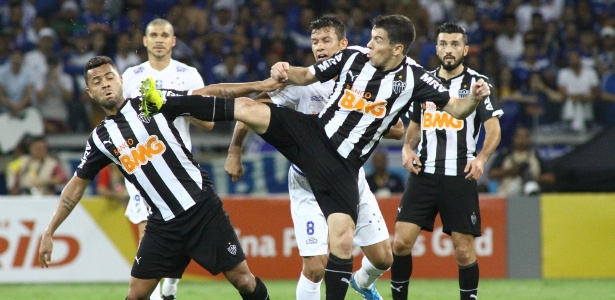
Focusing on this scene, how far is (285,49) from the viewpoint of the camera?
15.0 meters

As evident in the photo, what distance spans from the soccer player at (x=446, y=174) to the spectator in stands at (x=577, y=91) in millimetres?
5990

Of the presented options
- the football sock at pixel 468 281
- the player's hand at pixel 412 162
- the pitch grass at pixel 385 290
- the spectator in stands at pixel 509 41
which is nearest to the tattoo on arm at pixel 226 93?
the player's hand at pixel 412 162

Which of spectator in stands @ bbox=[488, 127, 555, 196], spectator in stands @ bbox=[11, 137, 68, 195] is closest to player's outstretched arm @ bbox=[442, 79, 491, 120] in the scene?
spectator in stands @ bbox=[488, 127, 555, 196]

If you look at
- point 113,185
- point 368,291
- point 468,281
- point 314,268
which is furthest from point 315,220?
point 113,185

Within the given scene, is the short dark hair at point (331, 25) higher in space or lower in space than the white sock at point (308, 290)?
higher

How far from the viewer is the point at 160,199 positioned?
6.67m

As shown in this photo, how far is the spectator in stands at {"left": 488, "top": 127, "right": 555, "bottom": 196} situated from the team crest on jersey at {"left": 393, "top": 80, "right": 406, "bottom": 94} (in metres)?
6.30

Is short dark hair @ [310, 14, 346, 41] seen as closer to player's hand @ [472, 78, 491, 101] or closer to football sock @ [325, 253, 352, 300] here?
player's hand @ [472, 78, 491, 101]

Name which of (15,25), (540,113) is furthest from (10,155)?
(540,113)

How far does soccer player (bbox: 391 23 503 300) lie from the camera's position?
26.5 ft

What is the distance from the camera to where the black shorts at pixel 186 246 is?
662cm

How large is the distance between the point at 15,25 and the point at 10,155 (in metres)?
2.68

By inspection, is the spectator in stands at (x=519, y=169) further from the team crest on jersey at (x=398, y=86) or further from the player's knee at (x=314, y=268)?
the team crest on jersey at (x=398, y=86)

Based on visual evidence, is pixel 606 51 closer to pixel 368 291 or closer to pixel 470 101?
pixel 368 291
